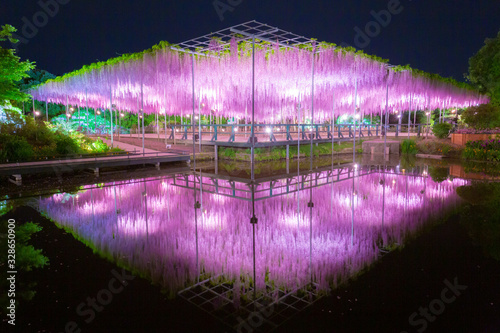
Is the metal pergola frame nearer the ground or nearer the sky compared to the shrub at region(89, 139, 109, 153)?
nearer the sky

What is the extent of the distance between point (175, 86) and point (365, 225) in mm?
13926

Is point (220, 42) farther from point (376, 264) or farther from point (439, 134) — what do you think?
point (439, 134)

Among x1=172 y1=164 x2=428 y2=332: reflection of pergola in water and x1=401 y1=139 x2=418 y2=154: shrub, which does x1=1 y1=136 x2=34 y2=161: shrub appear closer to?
x1=172 y1=164 x2=428 y2=332: reflection of pergola in water

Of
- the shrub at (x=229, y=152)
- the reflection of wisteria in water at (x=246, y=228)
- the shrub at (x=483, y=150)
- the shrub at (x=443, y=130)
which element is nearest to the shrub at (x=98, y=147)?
the shrub at (x=229, y=152)

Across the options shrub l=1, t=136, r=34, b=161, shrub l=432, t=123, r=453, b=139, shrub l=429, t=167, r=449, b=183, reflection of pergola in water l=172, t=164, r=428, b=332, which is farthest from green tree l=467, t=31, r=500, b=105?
shrub l=1, t=136, r=34, b=161

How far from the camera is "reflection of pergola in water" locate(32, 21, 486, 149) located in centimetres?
1344

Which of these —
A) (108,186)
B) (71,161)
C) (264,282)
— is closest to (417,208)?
(264,282)

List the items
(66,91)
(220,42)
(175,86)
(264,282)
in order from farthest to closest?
1. (66,91)
2. (175,86)
3. (220,42)
4. (264,282)

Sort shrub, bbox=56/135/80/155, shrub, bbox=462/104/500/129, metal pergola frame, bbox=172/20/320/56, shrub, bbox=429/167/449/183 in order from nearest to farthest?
metal pergola frame, bbox=172/20/320/56 < shrub, bbox=429/167/449/183 < shrub, bbox=56/135/80/155 < shrub, bbox=462/104/500/129

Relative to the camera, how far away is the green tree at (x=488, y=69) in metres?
27.9

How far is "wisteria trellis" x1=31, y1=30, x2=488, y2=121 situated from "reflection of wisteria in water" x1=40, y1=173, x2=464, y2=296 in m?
7.40

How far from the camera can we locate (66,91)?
72.8 feet

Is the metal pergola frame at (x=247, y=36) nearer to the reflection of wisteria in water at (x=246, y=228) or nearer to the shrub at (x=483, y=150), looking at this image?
the reflection of wisteria in water at (x=246, y=228)

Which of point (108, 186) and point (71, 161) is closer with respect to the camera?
point (108, 186)
